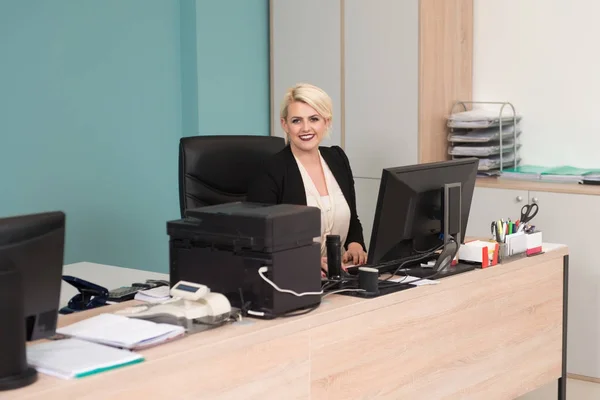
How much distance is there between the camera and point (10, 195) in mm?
4023

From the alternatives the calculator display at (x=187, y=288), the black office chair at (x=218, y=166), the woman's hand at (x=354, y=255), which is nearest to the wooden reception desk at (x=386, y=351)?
the calculator display at (x=187, y=288)

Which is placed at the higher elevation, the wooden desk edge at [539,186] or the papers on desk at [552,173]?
the papers on desk at [552,173]

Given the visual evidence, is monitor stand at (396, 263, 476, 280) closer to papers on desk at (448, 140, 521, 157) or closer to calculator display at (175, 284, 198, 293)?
calculator display at (175, 284, 198, 293)

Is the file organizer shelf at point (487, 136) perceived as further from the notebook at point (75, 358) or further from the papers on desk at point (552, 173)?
the notebook at point (75, 358)

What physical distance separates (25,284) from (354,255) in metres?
1.71

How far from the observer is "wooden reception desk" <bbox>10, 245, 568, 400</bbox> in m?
2.05

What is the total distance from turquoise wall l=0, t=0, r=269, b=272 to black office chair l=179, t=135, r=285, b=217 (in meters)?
1.02

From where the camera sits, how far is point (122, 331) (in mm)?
2148

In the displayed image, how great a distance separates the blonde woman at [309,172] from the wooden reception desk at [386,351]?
56 cm

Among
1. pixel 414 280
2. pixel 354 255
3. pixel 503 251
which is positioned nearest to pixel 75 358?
pixel 414 280

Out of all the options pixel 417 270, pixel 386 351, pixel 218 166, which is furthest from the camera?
pixel 218 166

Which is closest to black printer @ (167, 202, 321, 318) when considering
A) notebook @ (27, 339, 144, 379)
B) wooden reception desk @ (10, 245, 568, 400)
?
wooden reception desk @ (10, 245, 568, 400)

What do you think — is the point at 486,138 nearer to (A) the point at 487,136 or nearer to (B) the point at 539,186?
(A) the point at 487,136

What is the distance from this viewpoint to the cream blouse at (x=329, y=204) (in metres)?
3.38
